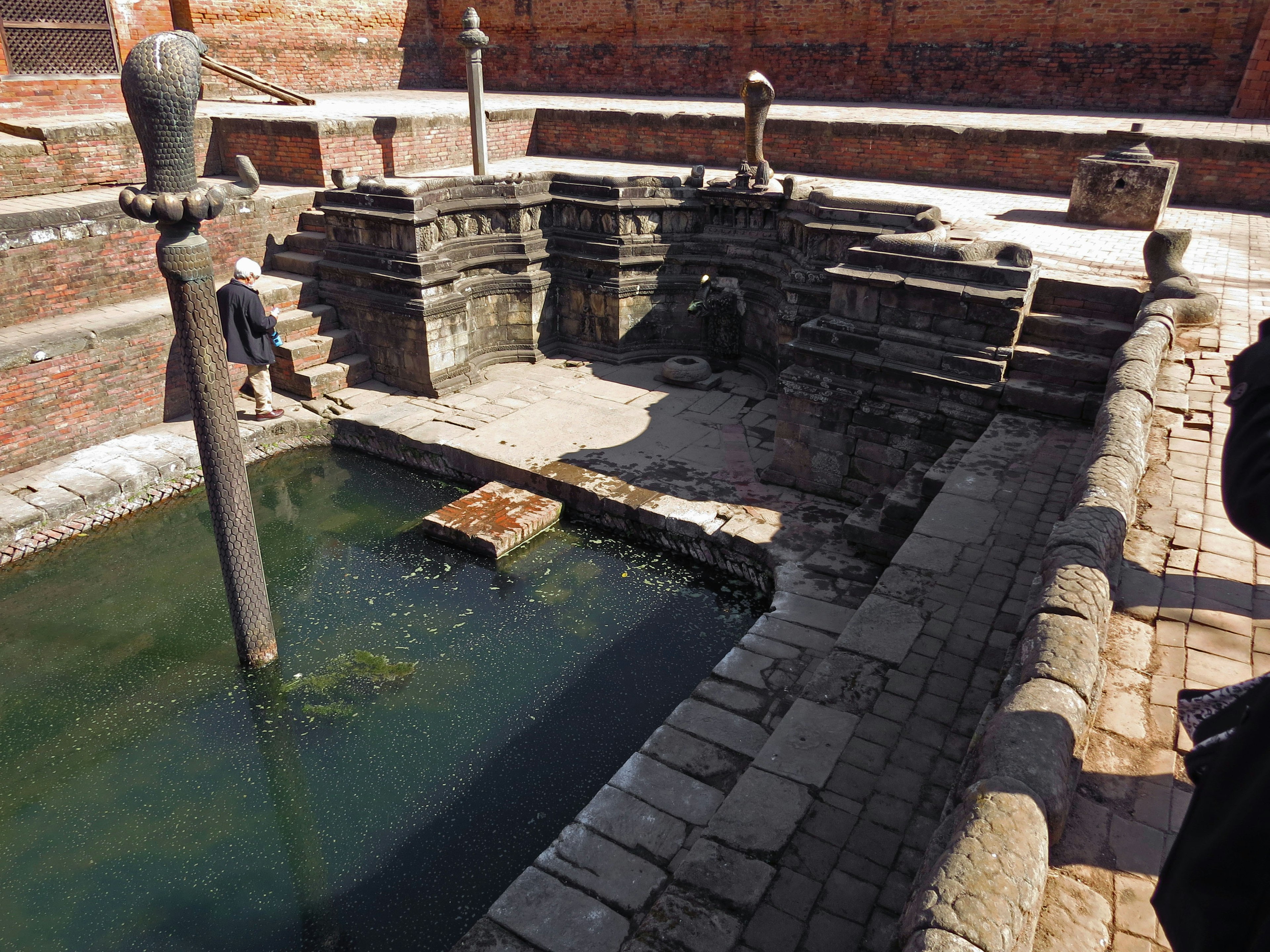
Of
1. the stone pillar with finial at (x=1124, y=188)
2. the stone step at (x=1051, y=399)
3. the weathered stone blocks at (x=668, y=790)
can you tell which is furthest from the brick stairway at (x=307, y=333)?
the stone pillar with finial at (x=1124, y=188)

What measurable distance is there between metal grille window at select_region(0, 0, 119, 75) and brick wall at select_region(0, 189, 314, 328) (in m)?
5.09

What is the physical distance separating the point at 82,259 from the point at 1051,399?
30.4ft

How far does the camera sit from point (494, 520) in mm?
7117

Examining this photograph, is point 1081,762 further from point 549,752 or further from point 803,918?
point 549,752

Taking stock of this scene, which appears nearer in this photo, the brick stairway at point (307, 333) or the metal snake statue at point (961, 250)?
the metal snake statue at point (961, 250)

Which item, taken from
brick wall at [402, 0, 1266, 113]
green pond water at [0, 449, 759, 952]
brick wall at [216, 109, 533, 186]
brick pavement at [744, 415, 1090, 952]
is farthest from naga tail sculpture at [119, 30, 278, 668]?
brick wall at [402, 0, 1266, 113]

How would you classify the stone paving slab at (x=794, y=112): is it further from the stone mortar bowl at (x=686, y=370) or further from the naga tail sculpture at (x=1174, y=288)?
the stone mortar bowl at (x=686, y=370)

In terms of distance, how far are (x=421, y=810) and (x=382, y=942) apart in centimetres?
75

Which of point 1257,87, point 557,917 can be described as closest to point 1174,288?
point 557,917

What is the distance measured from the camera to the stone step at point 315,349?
936cm

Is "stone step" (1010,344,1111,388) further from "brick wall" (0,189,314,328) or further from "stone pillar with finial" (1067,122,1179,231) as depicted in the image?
"brick wall" (0,189,314,328)

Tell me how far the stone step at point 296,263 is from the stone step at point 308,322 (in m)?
0.47

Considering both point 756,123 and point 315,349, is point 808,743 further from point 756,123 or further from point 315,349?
point 756,123

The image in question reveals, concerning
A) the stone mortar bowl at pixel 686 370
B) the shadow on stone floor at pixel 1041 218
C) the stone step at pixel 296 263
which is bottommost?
the stone mortar bowl at pixel 686 370
